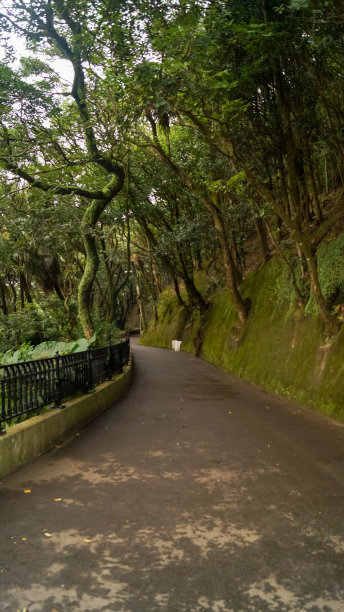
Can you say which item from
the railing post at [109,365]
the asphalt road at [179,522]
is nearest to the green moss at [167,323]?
the railing post at [109,365]

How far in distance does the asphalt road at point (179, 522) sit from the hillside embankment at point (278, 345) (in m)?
1.69

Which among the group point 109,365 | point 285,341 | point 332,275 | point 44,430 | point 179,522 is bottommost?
point 179,522

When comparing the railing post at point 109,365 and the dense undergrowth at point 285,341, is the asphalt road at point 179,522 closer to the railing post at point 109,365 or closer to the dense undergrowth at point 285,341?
the dense undergrowth at point 285,341

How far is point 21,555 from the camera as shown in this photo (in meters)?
3.64

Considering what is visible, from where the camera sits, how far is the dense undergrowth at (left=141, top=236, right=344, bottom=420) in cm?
991

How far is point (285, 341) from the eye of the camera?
1305 cm

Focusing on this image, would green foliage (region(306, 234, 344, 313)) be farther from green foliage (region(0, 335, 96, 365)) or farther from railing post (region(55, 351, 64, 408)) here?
railing post (region(55, 351, 64, 408))

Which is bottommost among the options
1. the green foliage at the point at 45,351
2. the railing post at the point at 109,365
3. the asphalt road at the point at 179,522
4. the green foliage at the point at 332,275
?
the asphalt road at the point at 179,522

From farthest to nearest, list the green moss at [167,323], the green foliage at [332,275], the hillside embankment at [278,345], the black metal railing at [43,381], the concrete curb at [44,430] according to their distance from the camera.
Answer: the green moss at [167,323]
the green foliage at [332,275]
the hillside embankment at [278,345]
the black metal railing at [43,381]
the concrete curb at [44,430]

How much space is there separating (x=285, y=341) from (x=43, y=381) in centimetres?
786

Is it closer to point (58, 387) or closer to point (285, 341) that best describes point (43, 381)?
point (58, 387)

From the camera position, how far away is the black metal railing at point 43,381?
614 cm

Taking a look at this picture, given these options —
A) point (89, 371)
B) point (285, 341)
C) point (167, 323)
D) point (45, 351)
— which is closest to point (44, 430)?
point (89, 371)

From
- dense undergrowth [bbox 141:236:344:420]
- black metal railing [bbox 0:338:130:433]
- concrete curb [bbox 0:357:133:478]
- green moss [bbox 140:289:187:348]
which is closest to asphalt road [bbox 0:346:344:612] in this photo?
concrete curb [bbox 0:357:133:478]
